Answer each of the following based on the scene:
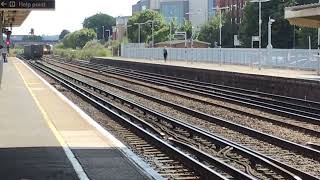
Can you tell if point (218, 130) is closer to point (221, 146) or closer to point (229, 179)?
point (221, 146)

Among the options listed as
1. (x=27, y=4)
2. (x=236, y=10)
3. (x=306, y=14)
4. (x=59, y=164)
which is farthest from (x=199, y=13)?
(x=59, y=164)

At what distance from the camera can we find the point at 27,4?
2203 centimetres

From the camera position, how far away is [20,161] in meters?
10.2

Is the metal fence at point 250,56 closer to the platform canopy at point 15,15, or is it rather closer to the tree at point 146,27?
the platform canopy at point 15,15

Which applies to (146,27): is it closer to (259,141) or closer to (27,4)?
(27,4)

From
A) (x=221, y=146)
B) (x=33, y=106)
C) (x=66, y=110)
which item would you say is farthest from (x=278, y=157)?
(x=33, y=106)

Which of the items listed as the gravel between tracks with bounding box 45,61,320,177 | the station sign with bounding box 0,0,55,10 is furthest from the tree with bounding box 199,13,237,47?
the gravel between tracks with bounding box 45,61,320,177

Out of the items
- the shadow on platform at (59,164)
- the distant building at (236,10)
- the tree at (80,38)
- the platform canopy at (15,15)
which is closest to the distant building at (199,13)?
the tree at (80,38)

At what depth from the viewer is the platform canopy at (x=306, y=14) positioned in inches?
1069

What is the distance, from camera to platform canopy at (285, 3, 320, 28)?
2716cm

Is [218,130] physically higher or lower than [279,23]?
lower

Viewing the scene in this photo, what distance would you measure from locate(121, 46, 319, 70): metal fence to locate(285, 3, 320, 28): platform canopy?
4292 millimetres

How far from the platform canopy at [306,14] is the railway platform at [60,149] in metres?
13.0

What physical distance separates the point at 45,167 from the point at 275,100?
57.9 feet
